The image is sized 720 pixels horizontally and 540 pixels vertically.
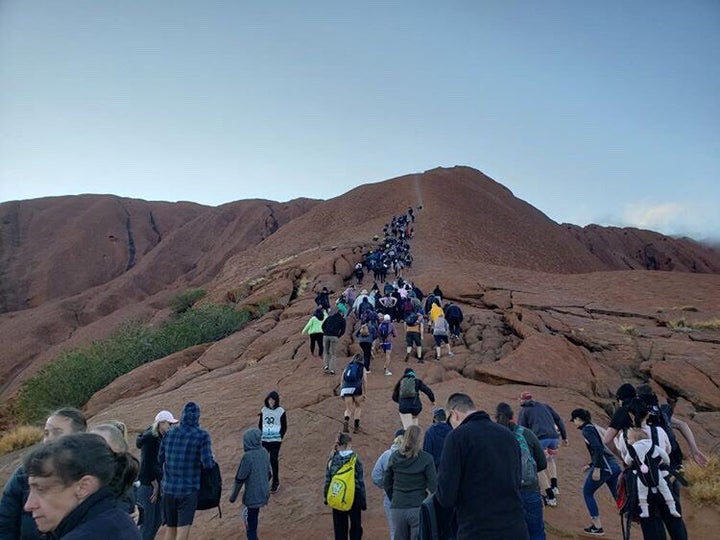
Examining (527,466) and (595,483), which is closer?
(527,466)

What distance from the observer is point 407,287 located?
62.4ft

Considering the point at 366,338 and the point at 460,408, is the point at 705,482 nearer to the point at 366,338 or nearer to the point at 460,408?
the point at 460,408

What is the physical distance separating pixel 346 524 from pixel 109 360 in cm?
2012

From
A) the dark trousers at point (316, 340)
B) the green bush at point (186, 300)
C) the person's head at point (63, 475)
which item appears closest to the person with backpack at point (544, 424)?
the person's head at point (63, 475)

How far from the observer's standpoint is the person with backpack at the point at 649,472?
510 cm

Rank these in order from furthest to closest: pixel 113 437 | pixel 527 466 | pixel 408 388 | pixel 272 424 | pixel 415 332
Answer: pixel 415 332 < pixel 408 388 < pixel 272 424 < pixel 527 466 < pixel 113 437

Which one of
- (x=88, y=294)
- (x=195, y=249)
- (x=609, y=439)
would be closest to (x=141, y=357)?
(x=609, y=439)

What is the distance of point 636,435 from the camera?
17.5 feet

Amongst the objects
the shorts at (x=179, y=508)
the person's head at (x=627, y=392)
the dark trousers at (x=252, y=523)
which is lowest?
the dark trousers at (x=252, y=523)

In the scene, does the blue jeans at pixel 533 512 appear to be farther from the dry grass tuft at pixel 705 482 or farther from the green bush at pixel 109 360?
the green bush at pixel 109 360

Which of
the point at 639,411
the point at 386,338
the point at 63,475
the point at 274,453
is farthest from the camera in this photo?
the point at 386,338

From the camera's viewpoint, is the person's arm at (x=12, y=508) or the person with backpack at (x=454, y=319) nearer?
the person's arm at (x=12, y=508)

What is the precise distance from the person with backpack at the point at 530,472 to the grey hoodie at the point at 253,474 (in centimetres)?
332

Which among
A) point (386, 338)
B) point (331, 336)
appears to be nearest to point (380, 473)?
point (331, 336)
